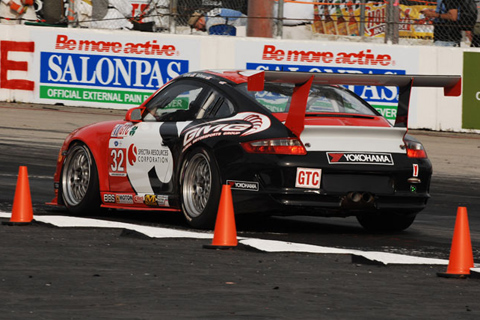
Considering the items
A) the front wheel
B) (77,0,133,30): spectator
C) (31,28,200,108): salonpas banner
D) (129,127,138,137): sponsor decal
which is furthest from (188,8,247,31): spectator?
the front wheel

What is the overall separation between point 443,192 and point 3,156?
6.10m

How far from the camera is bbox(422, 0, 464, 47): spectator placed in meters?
22.1

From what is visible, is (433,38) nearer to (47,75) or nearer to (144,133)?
(47,75)

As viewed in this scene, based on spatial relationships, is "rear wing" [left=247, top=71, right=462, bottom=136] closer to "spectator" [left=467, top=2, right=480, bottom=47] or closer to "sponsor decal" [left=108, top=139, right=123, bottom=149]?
"sponsor decal" [left=108, top=139, right=123, bottom=149]

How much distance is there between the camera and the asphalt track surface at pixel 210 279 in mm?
6445

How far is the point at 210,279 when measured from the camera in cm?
746

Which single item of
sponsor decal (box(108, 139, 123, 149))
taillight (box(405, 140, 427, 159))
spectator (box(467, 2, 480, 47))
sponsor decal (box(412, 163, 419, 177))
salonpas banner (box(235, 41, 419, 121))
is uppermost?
spectator (box(467, 2, 480, 47))

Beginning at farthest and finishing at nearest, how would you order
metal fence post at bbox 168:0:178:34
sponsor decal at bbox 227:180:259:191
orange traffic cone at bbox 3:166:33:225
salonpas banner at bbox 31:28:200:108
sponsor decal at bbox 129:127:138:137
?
metal fence post at bbox 168:0:178:34 → salonpas banner at bbox 31:28:200:108 → sponsor decal at bbox 129:127:138:137 → orange traffic cone at bbox 3:166:33:225 → sponsor decal at bbox 227:180:259:191

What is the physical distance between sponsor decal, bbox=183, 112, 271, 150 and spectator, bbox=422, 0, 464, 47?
41.5 ft

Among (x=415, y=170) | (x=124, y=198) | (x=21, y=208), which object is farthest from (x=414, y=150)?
(x=21, y=208)

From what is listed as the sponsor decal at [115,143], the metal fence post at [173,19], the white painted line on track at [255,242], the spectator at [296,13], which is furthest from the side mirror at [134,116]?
the metal fence post at [173,19]

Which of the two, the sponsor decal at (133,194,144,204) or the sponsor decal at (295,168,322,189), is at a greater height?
the sponsor decal at (295,168,322,189)

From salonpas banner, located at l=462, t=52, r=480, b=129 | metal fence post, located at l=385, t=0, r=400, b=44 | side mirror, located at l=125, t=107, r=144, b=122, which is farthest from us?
metal fence post, located at l=385, t=0, r=400, b=44

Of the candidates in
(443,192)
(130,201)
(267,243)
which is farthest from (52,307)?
(443,192)
